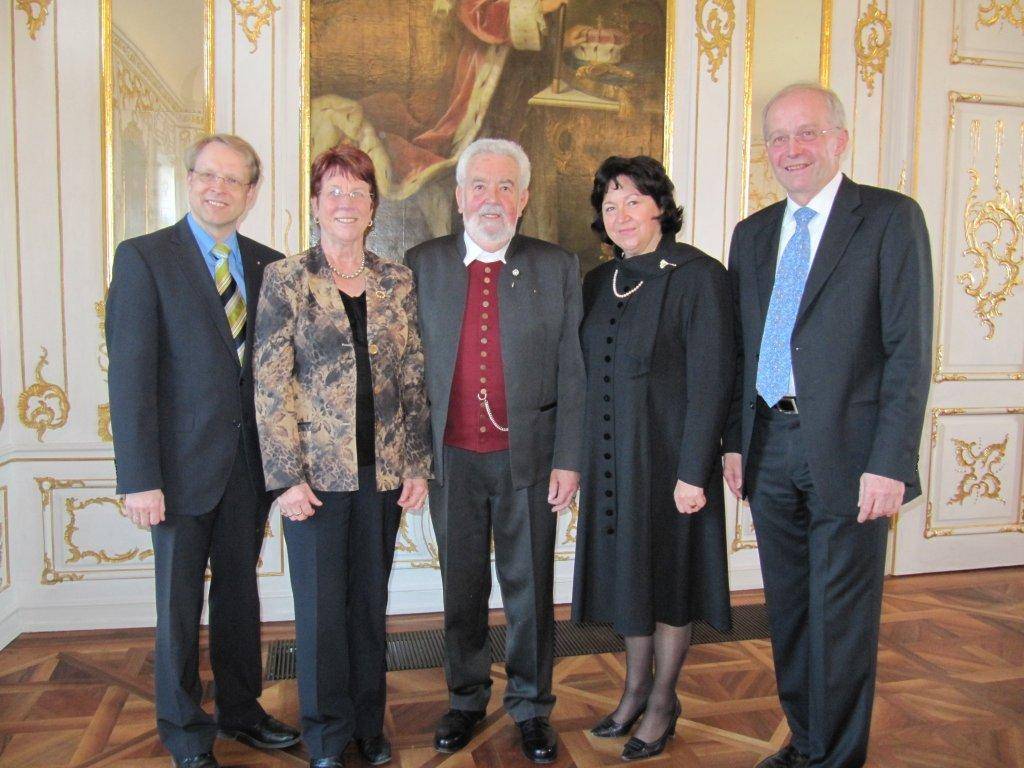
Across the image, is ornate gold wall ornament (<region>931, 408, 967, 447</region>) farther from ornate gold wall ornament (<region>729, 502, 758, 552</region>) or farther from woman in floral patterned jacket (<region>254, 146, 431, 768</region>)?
woman in floral patterned jacket (<region>254, 146, 431, 768</region>)

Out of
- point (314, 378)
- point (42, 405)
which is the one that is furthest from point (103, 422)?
point (314, 378)

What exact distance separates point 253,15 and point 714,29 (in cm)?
201

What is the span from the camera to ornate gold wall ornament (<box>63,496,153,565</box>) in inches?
123

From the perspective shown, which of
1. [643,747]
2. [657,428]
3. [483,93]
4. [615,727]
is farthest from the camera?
[483,93]

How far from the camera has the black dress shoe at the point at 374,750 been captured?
215 cm

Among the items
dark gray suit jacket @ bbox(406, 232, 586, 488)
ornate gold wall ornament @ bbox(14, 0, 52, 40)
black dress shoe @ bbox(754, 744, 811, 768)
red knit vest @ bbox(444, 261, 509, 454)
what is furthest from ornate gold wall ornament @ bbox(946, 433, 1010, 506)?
ornate gold wall ornament @ bbox(14, 0, 52, 40)

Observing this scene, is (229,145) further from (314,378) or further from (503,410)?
(503,410)

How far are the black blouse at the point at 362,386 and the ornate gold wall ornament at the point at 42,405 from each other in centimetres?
180

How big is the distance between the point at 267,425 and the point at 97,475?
168cm

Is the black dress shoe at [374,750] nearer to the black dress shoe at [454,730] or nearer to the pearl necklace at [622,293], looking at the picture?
the black dress shoe at [454,730]

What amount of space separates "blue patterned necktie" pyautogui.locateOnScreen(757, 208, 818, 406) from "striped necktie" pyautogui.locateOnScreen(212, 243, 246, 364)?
4.56ft

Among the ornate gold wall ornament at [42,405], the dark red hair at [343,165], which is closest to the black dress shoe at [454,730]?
the dark red hair at [343,165]

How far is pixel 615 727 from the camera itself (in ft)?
7.56

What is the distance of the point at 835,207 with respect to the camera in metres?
1.95
